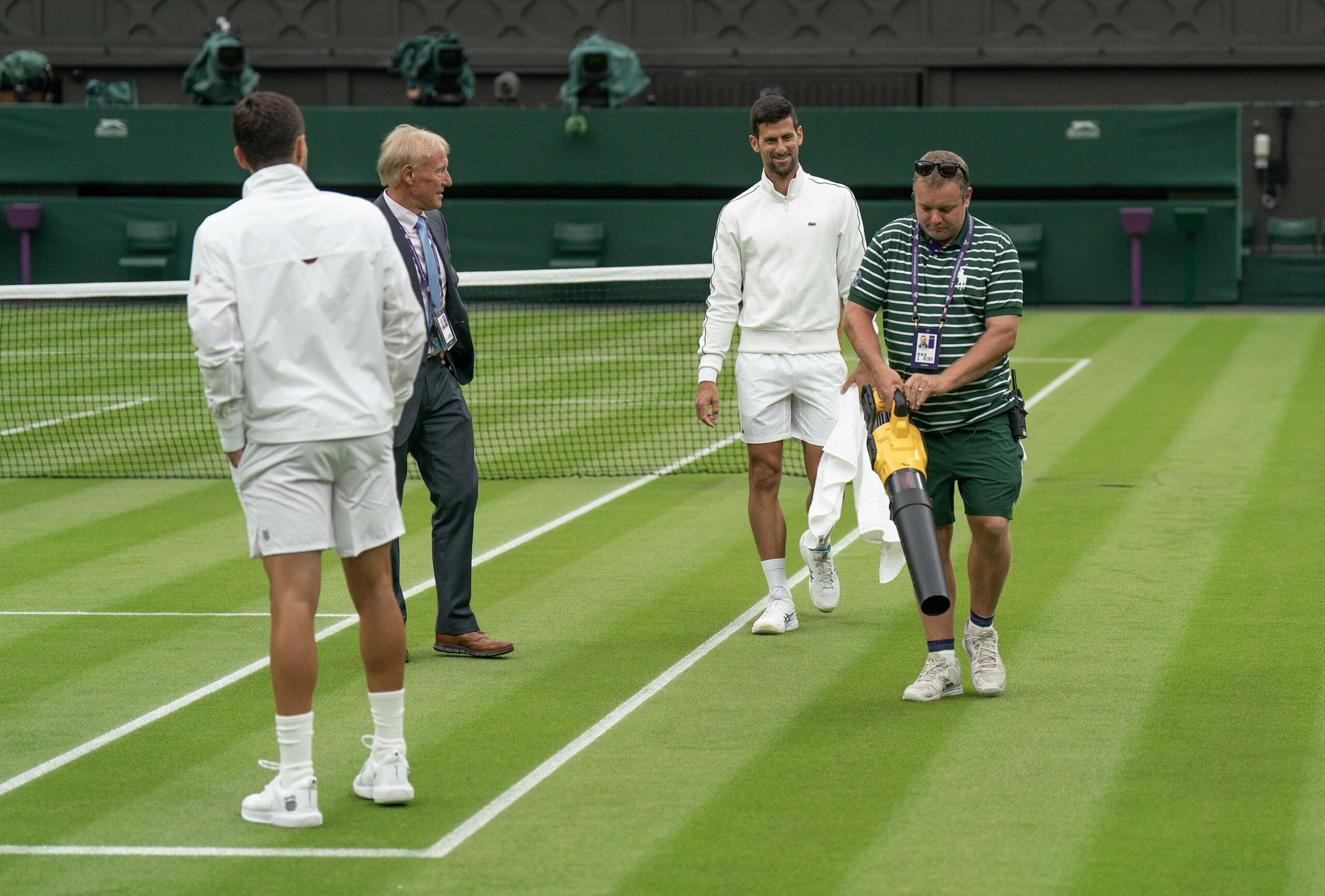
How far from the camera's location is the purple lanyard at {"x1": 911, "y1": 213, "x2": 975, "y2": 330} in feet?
21.0

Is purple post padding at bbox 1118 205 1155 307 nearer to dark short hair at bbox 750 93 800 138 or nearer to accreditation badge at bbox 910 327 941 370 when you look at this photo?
dark short hair at bbox 750 93 800 138

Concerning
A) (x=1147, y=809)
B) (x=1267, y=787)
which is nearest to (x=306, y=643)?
(x=1147, y=809)

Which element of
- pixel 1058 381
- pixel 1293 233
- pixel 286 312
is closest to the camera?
pixel 286 312

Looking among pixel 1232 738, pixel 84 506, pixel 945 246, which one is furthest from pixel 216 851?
pixel 84 506

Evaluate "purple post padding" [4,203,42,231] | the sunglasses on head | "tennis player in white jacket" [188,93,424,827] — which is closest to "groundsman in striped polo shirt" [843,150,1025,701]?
the sunglasses on head

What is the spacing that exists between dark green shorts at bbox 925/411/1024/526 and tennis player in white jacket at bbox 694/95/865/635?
1.32 metres

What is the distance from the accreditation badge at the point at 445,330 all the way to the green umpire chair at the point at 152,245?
20853 mm

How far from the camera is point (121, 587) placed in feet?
29.5

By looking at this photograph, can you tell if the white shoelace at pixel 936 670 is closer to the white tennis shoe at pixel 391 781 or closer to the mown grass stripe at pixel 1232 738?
the mown grass stripe at pixel 1232 738

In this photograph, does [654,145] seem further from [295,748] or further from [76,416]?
[295,748]

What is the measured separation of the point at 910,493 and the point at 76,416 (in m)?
11.6

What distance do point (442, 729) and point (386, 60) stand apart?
83.7ft

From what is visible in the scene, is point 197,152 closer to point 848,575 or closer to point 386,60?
point 386,60

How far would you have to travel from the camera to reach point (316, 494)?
5074 millimetres
